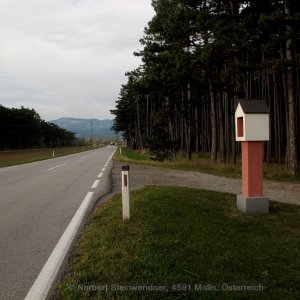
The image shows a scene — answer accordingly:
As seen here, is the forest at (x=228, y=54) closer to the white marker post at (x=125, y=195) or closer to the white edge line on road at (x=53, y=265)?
the white marker post at (x=125, y=195)

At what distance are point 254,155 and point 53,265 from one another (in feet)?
18.0

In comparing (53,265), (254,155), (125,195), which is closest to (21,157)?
(254,155)

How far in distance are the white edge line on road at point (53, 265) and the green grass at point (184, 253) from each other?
184 millimetres

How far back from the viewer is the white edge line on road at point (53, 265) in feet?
14.3

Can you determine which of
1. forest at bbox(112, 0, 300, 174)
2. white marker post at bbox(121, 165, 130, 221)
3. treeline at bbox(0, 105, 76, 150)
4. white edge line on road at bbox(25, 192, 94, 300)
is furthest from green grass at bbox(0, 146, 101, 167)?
treeline at bbox(0, 105, 76, 150)

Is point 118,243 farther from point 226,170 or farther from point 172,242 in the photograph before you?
point 226,170

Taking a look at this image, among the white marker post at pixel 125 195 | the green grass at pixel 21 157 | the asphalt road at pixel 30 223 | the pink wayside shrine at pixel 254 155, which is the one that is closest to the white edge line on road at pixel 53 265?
the asphalt road at pixel 30 223

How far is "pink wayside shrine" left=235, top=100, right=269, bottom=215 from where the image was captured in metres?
9.03

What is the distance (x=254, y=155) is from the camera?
914 centimetres

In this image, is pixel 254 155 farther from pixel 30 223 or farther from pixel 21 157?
pixel 21 157

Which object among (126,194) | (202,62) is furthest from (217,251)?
(202,62)

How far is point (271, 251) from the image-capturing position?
20.4 feet

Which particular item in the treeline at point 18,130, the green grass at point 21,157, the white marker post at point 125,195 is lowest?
the green grass at point 21,157

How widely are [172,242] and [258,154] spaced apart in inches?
156
